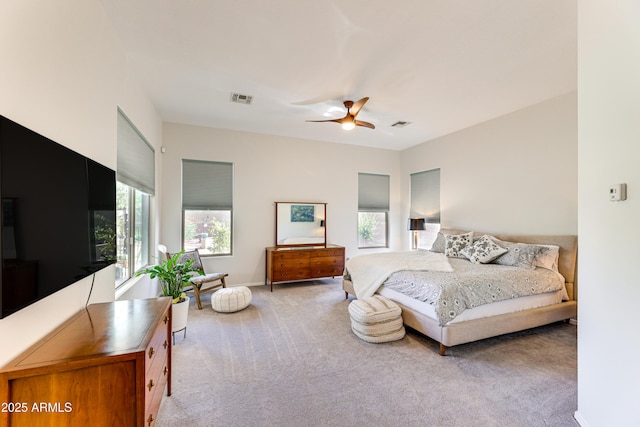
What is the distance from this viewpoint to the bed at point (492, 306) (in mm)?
2600

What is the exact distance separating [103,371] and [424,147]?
5.92 metres

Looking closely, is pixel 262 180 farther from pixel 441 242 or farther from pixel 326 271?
pixel 441 242

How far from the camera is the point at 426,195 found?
5.67 m

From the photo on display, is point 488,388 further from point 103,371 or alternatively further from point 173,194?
point 173,194

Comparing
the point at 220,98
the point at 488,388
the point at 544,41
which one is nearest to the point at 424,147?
the point at 544,41

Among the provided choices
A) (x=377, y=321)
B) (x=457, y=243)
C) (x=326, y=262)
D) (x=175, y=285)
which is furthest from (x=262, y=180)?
(x=457, y=243)

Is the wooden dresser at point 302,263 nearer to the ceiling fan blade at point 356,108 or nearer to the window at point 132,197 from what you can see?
the window at point 132,197

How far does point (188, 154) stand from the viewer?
4.63 m

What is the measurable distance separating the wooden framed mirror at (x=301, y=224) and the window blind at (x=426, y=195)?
6.78 feet

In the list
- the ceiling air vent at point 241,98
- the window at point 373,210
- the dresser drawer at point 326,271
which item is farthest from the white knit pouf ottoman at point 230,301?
the window at point 373,210

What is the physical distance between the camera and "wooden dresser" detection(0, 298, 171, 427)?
104 cm

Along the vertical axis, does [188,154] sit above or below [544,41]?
below

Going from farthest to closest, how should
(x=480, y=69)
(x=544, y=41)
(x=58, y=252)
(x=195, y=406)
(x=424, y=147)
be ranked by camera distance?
1. (x=424, y=147)
2. (x=480, y=69)
3. (x=544, y=41)
4. (x=195, y=406)
5. (x=58, y=252)

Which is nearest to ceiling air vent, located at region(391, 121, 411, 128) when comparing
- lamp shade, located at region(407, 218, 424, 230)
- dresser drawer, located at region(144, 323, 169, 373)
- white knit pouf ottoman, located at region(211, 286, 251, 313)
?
lamp shade, located at region(407, 218, 424, 230)
